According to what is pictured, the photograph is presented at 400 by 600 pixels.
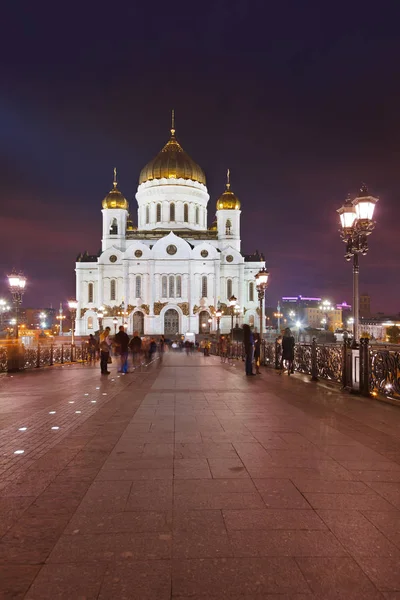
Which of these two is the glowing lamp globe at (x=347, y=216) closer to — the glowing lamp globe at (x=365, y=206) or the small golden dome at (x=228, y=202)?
the glowing lamp globe at (x=365, y=206)

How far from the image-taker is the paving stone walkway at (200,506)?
126 inches

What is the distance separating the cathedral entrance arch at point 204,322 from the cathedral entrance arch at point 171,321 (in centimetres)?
331

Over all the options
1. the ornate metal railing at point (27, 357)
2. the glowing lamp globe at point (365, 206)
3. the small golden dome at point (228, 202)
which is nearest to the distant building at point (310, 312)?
the small golden dome at point (228, 202)

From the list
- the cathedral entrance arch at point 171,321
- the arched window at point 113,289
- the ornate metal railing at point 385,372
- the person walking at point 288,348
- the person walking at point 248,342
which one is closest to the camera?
the ornate metal railing at point 385,372

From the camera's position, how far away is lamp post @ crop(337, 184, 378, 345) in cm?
1291

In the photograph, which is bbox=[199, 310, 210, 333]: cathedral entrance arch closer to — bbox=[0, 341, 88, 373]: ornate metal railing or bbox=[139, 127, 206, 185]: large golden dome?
bbox=[139, 127, 206, 185]: large golden dome

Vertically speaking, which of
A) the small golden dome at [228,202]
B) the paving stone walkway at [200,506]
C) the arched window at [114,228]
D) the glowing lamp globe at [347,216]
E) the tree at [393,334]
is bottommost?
the paving stone walkway at [200,506]

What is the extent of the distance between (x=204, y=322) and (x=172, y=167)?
24.6 m

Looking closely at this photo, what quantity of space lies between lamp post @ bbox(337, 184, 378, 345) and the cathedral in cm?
5460

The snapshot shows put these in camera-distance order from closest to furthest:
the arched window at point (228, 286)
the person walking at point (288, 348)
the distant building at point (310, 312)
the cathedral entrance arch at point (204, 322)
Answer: the person walking at point (288, 348)
the cathedral entrance arch at point (204, 322)
the arched window at point (228, 286)
the distant building at point (310, 312)

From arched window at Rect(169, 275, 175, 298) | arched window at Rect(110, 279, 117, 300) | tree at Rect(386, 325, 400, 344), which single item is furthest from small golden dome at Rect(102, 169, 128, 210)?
tree at Rect(386, 325, 400, 344)

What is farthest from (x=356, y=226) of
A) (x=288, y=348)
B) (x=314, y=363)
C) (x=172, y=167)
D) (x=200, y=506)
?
(x=172, y=167)

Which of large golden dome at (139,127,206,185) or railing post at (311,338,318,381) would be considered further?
large golden dome at (139,127,206,185)

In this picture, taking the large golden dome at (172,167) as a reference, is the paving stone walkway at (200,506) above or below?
below
